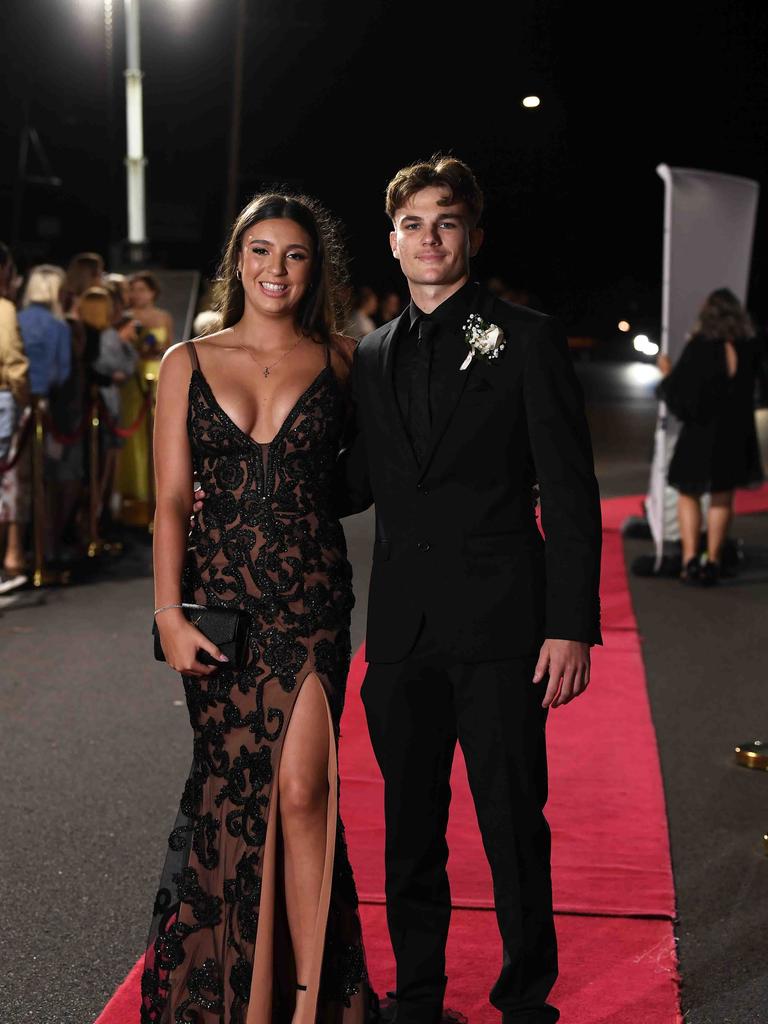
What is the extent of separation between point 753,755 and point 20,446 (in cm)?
532

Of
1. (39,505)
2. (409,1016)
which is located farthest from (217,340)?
(39,505)

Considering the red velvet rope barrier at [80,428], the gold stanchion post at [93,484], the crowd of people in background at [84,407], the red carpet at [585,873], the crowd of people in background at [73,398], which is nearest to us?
the red carpet at [585,873]

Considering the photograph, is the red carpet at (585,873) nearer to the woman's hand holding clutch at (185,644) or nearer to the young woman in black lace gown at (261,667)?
the young woman in black lace gown at (261,667)

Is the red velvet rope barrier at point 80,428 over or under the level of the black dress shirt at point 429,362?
under

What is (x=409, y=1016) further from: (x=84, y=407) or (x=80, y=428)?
(x=84, y=407)

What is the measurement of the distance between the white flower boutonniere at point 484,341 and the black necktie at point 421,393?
0.32 feet

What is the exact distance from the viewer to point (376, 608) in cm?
282

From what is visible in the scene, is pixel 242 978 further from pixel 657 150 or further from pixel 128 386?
pixel 657 150

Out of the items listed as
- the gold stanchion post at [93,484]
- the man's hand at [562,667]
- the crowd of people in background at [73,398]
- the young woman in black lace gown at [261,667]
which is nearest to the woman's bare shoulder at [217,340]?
the young woman in black lace gown at [261,667]

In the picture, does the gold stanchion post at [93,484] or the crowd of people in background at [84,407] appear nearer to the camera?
the crowd of people in background at [84,407]

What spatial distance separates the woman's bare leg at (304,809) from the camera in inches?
109

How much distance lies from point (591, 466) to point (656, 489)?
725 centimetres

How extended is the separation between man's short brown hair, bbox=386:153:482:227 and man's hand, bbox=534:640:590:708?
36.2 inches

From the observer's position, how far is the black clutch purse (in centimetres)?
275
